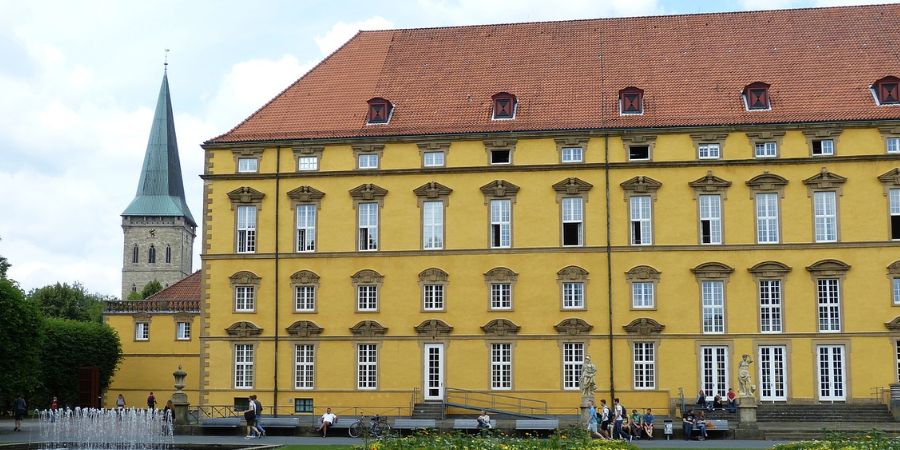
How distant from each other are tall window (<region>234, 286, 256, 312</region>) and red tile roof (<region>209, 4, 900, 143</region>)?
6.85m

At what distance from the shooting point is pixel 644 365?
1933 inches

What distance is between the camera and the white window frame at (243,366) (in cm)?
5162

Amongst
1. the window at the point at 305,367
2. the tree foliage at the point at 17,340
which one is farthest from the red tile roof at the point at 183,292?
the window at the point at 305,367

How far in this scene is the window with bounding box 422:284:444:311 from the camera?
50.9 metres

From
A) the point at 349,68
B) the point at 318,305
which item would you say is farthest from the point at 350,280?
the point at 349,68

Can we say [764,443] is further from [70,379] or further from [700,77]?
[70,379]

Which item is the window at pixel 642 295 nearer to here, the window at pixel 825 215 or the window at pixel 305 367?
the window at pixel 825 215

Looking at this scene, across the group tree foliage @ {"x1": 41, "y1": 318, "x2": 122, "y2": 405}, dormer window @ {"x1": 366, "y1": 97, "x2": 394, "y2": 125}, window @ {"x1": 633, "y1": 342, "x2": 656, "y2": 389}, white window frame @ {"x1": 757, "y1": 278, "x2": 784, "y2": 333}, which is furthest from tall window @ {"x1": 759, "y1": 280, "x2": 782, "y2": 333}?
tree foliage @ {"x1": 41, "y1": 318, "x2": 122, "y2": 405}

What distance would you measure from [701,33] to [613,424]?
2219 centimetres

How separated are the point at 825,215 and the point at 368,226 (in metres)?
19.8

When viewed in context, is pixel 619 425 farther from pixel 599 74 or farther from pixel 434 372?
pixel 599 74

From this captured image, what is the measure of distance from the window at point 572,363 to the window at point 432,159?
981cm

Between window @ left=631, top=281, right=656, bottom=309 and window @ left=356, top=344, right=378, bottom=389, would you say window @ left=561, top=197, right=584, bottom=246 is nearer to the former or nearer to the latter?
window @ left=631, top=281, right=656, bottom=309

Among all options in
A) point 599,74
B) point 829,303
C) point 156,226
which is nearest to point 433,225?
point 599,74
